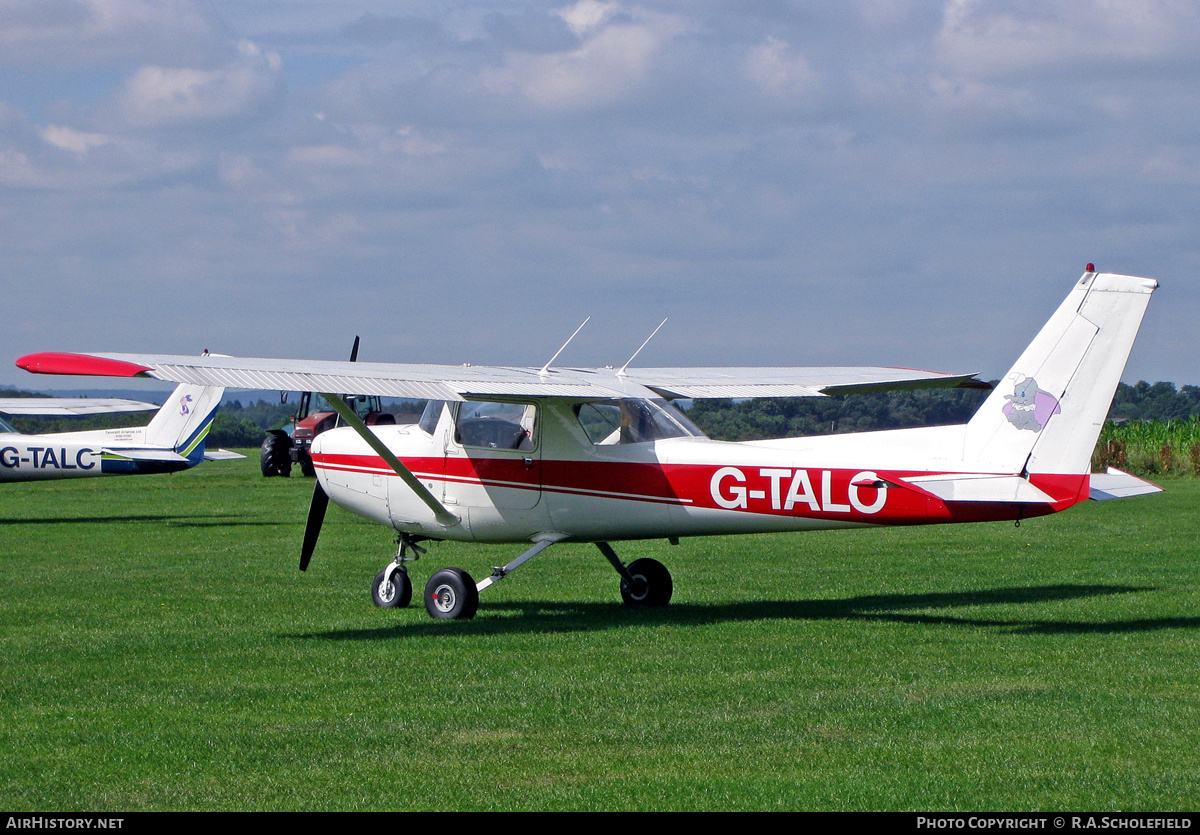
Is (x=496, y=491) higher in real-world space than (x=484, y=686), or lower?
higher

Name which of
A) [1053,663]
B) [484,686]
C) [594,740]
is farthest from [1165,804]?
[484,686]

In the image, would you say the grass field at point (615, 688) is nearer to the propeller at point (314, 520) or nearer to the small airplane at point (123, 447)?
the propeller at point (314, 520)

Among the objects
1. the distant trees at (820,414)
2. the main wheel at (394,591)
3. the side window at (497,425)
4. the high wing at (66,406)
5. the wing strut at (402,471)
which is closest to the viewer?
the wing strut at (402,471)

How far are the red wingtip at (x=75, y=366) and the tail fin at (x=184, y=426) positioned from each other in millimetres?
16427

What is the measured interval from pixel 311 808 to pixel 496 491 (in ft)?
18.9

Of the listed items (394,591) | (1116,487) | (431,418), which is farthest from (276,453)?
(1116,487)

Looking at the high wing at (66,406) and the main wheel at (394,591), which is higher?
the high wing at (66,406)

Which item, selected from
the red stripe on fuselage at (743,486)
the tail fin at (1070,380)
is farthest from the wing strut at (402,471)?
the tail fin at (1070,380)

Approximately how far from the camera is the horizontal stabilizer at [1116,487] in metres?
10.1

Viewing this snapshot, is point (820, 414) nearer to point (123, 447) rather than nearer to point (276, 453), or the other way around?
point (123, 447)

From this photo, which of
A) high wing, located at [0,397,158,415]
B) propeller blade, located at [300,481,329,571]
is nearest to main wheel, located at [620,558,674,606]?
propeller blade, located at [300,481,329,571]

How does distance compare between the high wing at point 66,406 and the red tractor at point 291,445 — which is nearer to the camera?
the high wing at point 66,406

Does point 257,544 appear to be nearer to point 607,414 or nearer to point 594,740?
point 607,414

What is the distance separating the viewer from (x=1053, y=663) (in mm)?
8461
